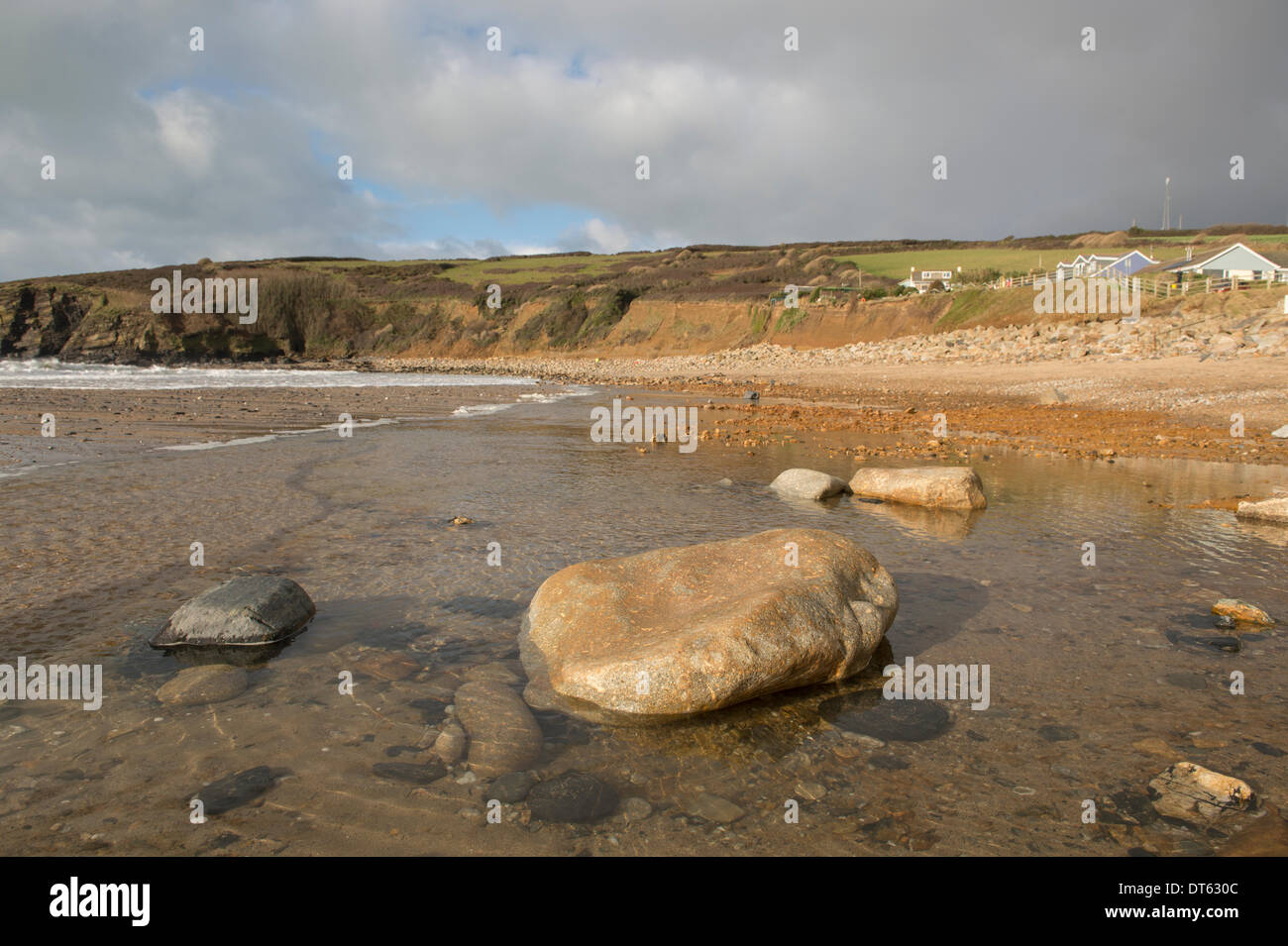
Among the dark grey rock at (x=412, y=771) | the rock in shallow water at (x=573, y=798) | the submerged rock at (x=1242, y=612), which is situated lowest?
the rock in shallow water at (x=573, y=798)

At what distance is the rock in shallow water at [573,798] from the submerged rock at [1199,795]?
2717mm

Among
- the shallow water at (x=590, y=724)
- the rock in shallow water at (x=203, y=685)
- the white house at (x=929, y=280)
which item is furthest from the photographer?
the white house at (x=929, y=280)

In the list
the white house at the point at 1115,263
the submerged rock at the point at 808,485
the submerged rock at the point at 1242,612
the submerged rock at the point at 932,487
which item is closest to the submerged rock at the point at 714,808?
the submerged rock at the point at 1242,612

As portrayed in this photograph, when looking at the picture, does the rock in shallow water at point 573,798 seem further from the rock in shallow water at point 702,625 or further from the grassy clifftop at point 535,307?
the grassy clifftop at point 535,307

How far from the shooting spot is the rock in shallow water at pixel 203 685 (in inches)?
176

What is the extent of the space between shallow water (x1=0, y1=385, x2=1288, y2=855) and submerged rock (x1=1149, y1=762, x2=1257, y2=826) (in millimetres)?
118

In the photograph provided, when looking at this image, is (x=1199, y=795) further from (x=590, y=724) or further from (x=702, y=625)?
(x=590, y=724)

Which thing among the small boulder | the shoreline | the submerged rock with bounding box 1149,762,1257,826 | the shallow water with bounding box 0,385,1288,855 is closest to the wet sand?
the shoreline

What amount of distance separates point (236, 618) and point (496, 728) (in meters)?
2.49

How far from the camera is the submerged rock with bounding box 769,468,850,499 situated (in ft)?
34.0

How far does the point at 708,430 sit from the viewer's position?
17.8m

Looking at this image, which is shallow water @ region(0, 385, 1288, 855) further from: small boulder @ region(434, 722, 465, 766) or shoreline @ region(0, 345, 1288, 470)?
shoreline @ region(0, 345, 1288, 470)

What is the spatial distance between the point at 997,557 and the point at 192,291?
8777cm
